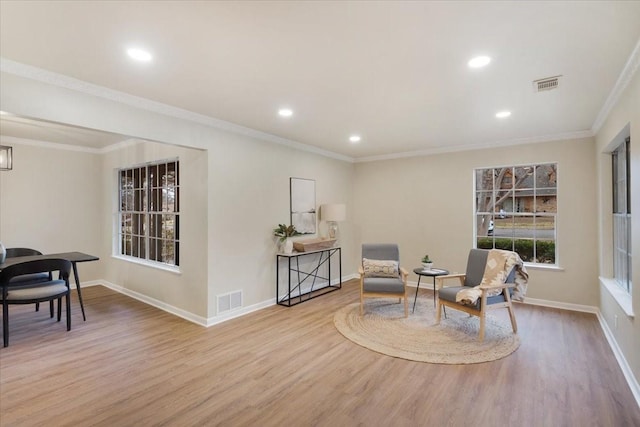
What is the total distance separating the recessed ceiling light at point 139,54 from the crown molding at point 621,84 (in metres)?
3.46

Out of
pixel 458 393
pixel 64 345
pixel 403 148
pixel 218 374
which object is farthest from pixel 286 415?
pixel 403 148

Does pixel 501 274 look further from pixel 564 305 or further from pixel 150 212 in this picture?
pixel 150 212

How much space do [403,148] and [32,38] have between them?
5.00m

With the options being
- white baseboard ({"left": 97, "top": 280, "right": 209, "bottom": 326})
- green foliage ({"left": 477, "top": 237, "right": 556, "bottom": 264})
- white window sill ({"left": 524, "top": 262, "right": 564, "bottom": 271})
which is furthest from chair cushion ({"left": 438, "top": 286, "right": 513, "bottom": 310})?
white baseboard ({"left": 97, "top": 280, "right": 209, "bottom": 326})

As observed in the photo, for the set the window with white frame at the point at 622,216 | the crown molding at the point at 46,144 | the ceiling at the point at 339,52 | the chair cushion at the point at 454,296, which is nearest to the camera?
the ceiling at the point at 339,52

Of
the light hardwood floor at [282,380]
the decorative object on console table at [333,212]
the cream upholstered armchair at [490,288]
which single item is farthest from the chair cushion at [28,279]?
the cream upholstered armchair at [490,288]

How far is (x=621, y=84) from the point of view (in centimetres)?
280

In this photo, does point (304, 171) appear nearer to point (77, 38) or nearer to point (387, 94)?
point (387, 94)

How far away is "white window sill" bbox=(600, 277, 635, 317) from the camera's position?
2822mm

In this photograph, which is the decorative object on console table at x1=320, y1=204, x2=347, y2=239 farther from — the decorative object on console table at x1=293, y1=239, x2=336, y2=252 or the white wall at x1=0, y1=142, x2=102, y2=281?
the white wall at x1=0, y1=142, x2=102, y2=281

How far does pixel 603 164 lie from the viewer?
4.09m

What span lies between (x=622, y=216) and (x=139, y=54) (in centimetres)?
511

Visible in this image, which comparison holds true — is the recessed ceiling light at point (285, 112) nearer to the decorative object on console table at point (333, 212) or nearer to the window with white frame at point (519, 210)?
the decorative object on console table at point (333, 212)

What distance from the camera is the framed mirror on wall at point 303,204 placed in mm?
5312
